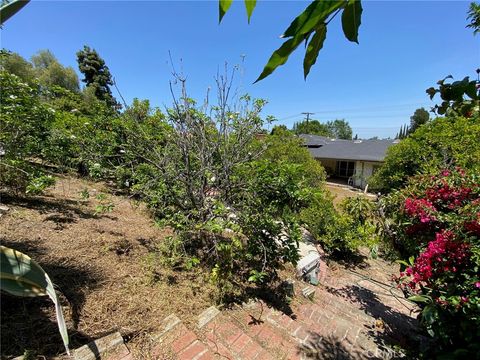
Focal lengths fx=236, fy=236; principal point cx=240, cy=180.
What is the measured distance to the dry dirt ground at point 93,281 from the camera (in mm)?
1856

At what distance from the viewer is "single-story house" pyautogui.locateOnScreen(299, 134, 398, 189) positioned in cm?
1961

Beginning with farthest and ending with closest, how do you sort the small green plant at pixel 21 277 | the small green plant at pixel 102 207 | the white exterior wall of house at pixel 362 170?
the white exterior wall of house at pixel 362 170, the small green plant at pixel 102 207, the small green plant at pixel 21 277

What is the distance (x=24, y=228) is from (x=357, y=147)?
25.1 m

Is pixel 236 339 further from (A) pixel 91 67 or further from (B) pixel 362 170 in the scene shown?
(A) pixel 91 67

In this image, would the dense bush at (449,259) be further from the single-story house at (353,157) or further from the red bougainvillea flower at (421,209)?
Result: the single-story house at (353,157)

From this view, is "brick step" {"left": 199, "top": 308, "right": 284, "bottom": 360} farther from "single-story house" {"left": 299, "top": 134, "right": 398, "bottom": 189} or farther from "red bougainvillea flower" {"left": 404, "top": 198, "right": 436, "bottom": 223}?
"single-story house" {"left": 299, "top": 134, "right": 398, "bottom": 189}

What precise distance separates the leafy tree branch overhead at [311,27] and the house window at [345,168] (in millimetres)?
24151

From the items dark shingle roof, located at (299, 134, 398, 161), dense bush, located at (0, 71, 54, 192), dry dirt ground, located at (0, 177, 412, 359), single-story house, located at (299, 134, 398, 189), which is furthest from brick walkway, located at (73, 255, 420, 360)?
single-story house, located at (299, 134, 398, 189)

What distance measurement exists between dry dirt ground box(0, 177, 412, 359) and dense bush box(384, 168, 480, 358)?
2.20m

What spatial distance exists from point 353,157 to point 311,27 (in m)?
22.3

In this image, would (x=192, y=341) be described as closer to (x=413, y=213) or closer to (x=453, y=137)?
(x=413, y=213)

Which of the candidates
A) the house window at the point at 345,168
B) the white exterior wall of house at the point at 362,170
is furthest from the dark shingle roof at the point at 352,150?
the house window at the point at 345,168

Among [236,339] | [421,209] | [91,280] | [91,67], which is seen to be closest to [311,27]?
[236,339]

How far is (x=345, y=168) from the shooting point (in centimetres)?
2347
